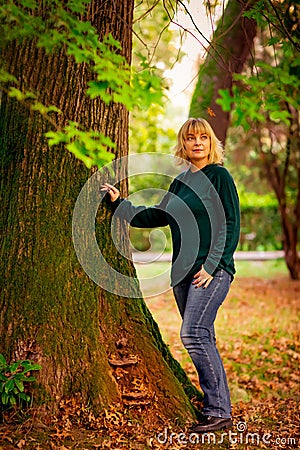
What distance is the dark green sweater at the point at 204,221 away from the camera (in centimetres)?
372

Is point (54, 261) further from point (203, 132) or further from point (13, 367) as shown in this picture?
point (203, 132)

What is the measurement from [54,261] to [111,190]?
62 cm

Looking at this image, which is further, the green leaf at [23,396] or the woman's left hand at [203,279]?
the woman's left hand at [203,279]

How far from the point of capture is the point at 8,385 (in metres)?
3.48

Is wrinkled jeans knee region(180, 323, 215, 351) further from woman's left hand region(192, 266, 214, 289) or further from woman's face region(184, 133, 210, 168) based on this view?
woman's face region(184, 133, 210, 168)

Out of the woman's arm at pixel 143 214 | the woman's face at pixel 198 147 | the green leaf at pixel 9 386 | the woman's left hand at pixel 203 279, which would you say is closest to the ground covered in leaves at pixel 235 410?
the green leaf at pixel 9 386

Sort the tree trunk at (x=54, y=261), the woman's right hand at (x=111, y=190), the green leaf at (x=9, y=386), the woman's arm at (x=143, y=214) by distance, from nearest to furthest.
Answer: the green leaf at (x=9, y=386) < the tree trunk at (x=54, y=261) < the woman's right hand at (x=111, y=190) < the woman's arm at (x=143, y=214)

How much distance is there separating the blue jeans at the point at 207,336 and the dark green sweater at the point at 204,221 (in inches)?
4.4

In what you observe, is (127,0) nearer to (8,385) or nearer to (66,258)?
(66,258)

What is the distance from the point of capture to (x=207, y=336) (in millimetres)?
3785

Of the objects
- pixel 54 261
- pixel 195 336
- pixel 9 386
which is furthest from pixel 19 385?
pixel 195 336

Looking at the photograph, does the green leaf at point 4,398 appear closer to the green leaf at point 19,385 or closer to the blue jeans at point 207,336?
the green leaf at point 19,385

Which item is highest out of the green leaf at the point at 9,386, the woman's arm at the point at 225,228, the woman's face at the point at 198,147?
the woman's face at the point at 198,147

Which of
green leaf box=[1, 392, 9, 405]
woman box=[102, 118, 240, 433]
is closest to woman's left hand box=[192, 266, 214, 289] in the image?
woman box=[102, 118, 240, 433]
